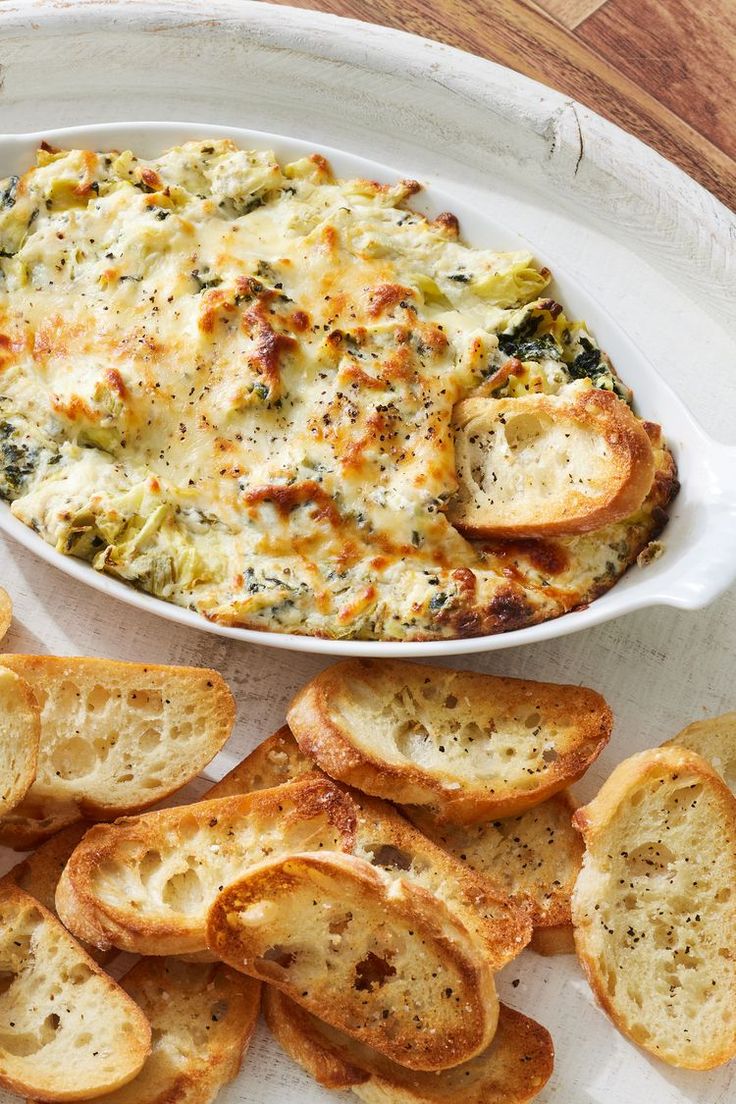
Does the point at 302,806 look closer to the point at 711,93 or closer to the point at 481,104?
the point at 481,104

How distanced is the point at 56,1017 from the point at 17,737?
2.37ft

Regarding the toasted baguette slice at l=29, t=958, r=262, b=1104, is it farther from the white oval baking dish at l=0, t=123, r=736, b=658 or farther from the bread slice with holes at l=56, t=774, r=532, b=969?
the white oval baking dish at l=0, t=123, r=736, b=658

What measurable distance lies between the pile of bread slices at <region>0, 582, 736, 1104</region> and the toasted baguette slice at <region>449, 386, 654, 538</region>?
0.49 m

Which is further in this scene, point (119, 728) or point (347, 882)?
point (119, 728)

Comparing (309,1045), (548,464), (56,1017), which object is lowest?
(56,1017)

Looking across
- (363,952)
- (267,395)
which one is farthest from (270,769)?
(267,395)

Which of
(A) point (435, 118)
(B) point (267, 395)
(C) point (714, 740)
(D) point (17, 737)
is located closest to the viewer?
(D) point (17, 737)

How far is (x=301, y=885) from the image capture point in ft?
10.5

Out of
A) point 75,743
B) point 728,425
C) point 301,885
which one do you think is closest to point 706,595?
point 728,425

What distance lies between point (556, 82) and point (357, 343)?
185 cm

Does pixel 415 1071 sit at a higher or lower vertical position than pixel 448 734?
lower

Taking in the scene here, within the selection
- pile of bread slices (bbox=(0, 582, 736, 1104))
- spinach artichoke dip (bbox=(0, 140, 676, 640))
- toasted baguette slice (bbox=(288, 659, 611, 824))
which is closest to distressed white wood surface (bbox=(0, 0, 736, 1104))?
spinach artichoke dip (bbox=(0, 140, 676, 640))

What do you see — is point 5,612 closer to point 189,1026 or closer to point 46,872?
point 46,872

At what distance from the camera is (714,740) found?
3.75 meters
